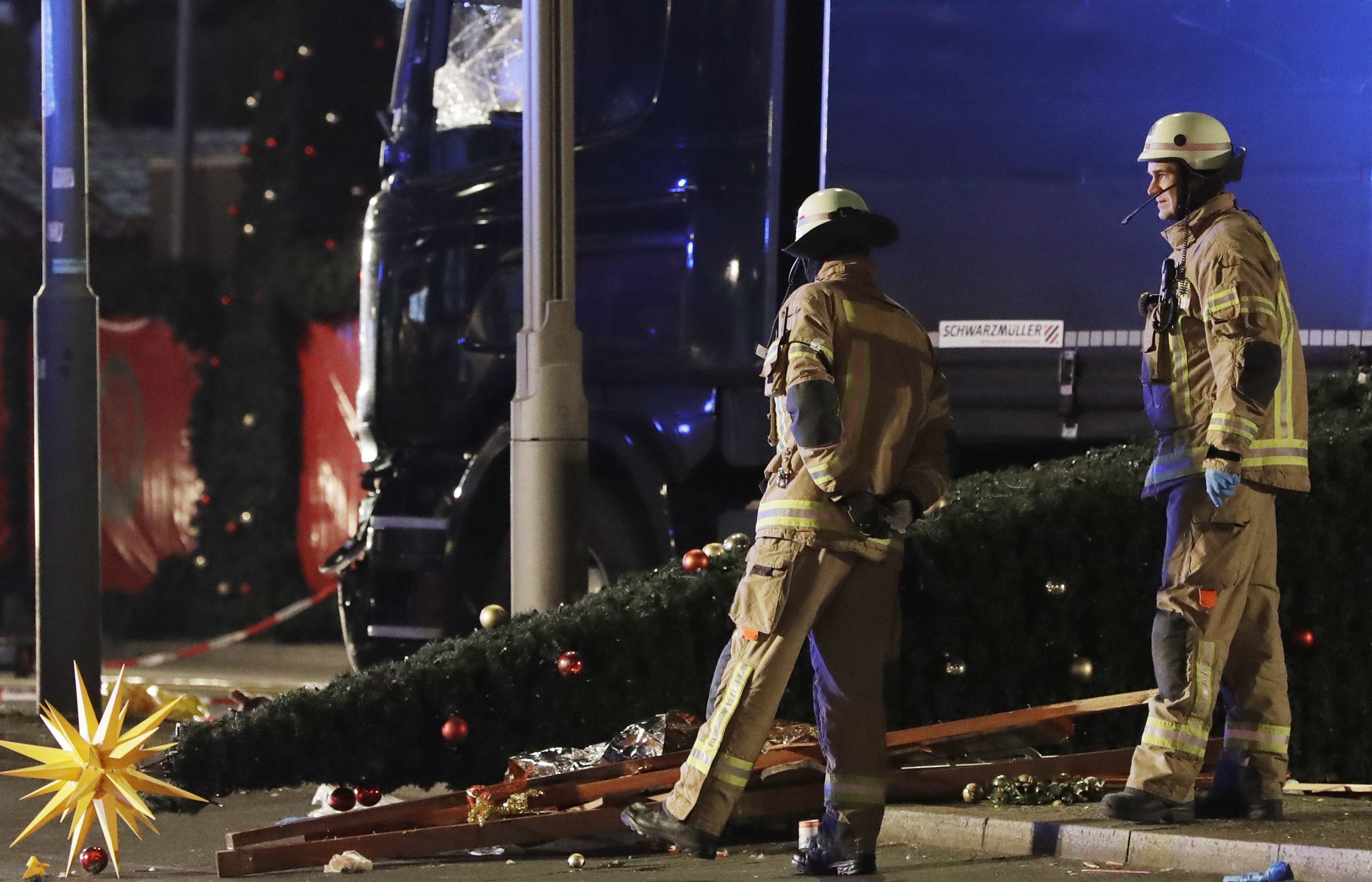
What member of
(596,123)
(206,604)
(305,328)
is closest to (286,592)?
(206,604)

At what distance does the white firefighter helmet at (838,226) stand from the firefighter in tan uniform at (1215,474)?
2.78ft

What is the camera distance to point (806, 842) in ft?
17.5

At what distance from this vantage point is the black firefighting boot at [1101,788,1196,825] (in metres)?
5.47

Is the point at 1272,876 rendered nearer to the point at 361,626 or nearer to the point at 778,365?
the point at 778,365

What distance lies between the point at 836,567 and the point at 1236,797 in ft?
4.48

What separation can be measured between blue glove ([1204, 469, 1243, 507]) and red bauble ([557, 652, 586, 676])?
225 centimetres

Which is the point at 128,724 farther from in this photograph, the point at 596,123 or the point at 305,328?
the point at 305,328

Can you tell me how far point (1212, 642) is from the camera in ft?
17.9

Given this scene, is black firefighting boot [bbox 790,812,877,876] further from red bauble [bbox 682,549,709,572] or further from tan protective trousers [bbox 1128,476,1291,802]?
red bauble [bbox 682,549,709,572]

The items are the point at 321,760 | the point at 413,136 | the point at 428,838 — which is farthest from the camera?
the point at 413,136

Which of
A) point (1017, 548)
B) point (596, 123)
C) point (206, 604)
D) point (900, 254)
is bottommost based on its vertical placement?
point (206, 604)

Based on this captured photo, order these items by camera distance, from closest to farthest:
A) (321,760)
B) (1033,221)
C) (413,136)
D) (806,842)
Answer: (806,842) → (321,760) → (1033,221) → (413,136)

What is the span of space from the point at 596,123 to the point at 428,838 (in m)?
3.96

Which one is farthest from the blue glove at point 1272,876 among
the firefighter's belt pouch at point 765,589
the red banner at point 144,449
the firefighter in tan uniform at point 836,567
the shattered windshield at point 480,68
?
the red banner at point 144,449
